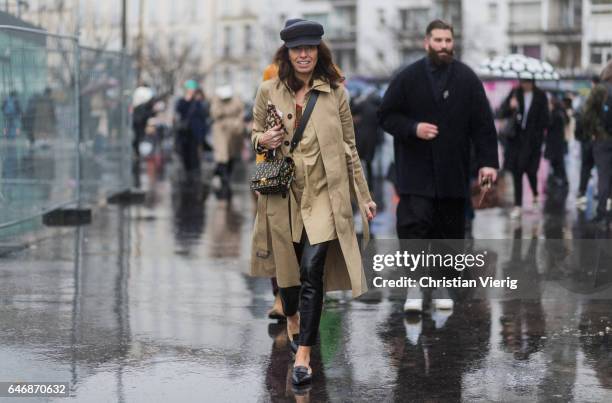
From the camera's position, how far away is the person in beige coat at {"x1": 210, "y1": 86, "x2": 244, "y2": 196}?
65.3 ft

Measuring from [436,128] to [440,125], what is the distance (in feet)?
0.45

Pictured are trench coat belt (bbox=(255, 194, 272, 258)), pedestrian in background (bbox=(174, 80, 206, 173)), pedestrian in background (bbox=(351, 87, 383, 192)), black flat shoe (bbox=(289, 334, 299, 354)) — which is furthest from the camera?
pedestrian in background (bbox=(174, 80, 206, 173))

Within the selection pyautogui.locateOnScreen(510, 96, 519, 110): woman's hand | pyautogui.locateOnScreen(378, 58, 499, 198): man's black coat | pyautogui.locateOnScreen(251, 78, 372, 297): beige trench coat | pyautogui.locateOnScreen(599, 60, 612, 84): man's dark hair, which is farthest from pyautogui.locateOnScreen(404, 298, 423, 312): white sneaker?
pyautogui.locateOnScreen(510, 96, 519, 110): woman's hand

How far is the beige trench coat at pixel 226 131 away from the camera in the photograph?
65.4 ft

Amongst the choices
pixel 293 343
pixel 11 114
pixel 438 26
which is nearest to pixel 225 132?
pixel 11 114

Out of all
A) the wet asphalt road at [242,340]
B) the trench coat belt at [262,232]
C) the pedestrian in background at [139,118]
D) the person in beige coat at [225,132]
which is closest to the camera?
the wet asphalt road at [242,340]

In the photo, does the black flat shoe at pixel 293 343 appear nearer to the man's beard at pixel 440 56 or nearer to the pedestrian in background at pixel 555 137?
the man's beard at pixel 440 56

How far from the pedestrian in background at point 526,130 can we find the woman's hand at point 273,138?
9.21 meters

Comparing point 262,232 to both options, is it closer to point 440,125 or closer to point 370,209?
point 370,209

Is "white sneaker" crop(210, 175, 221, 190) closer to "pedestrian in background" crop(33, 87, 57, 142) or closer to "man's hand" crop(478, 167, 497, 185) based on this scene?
"pedestrian in background" crop(33, 87, 57, 142)

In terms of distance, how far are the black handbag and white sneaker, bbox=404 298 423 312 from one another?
6.51 ft

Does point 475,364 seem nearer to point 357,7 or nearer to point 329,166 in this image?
point 329,166

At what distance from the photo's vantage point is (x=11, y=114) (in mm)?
10875

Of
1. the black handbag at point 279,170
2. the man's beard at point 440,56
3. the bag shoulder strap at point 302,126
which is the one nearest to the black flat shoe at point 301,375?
the black handbag at point 279,170
